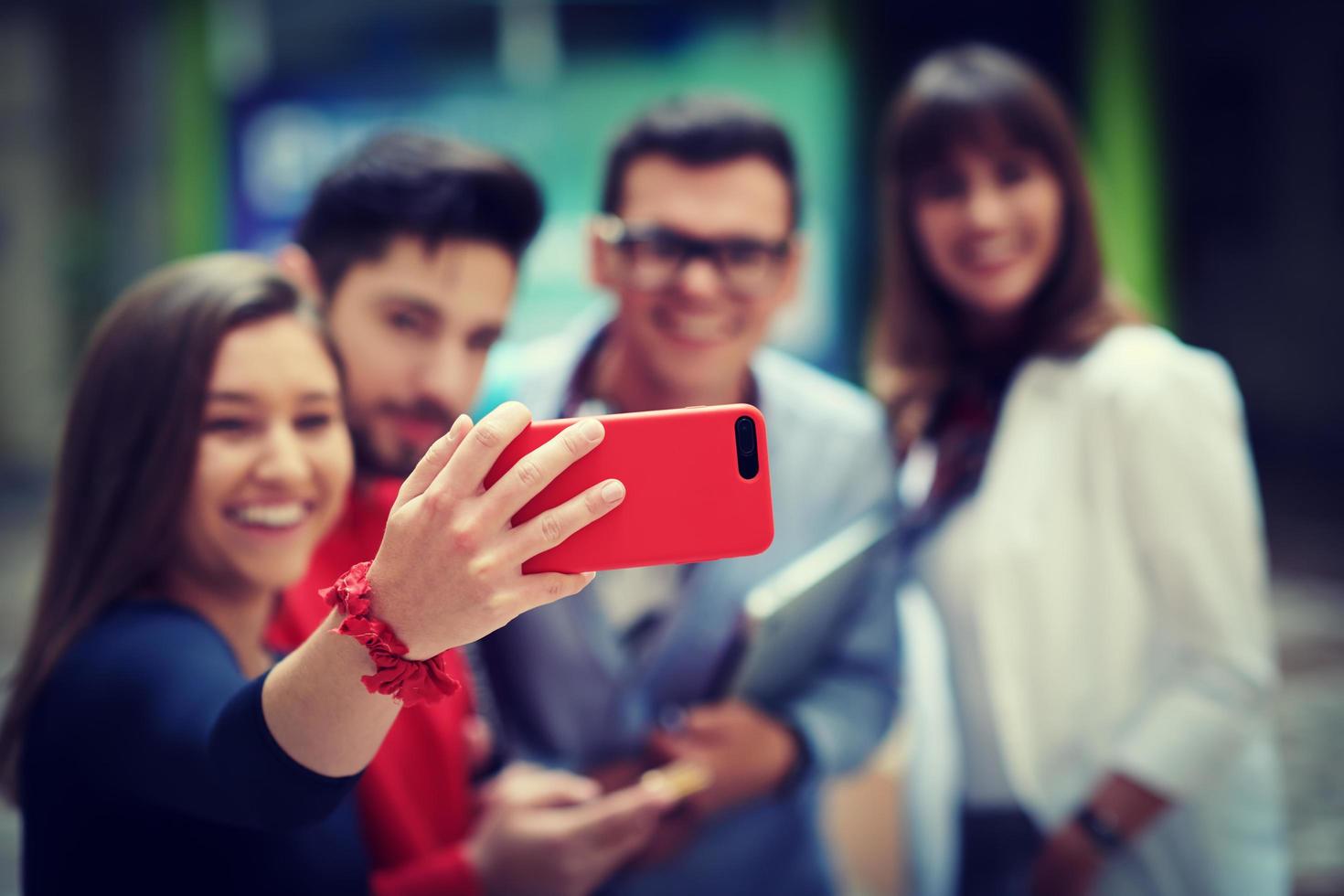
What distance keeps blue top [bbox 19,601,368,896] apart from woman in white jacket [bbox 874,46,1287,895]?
1.06 m

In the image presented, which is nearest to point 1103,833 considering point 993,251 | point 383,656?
point 993,251

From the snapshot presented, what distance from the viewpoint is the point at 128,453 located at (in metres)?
0.99

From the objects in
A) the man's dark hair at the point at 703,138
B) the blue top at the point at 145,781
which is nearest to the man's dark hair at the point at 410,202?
the man's dark hair at the point at 703,138

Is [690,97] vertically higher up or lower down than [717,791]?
higher up

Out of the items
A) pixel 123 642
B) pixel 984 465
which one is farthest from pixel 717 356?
pixel 123 642

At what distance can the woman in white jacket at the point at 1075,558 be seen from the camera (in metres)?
1.58

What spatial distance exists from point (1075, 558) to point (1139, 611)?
0.41 ft

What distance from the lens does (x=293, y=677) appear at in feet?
2.59

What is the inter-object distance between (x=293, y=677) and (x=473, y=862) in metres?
0.56

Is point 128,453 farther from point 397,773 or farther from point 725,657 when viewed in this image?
point 725,657

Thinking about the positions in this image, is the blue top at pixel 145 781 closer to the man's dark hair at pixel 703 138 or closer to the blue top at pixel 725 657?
the blue top at pixel 725 657

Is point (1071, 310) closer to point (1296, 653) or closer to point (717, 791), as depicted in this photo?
point (717, 791)

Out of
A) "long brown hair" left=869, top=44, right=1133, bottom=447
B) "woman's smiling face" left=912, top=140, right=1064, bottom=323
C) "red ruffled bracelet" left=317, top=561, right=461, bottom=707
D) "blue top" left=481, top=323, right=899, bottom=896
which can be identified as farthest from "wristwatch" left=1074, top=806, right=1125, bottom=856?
"red ruffled bracelet" left=317, top=561, right=461, bottom=707

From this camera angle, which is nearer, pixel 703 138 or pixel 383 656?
pixel 383 656
